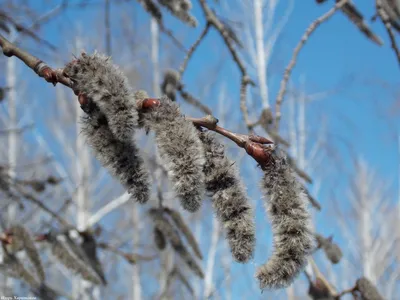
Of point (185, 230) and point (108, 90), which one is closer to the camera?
point (108, 90)

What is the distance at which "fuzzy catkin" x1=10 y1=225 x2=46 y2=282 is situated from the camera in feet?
5.38

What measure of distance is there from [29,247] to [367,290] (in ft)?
Result: 3.52

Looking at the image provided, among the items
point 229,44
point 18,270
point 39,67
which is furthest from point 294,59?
point 18,270

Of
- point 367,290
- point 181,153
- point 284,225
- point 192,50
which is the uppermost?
point 192,50

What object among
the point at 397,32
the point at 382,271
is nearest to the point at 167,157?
the point at 397,32

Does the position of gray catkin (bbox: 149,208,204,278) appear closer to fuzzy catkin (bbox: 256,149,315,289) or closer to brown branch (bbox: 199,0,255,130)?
brown branch (bbox: 199,0,255,130)

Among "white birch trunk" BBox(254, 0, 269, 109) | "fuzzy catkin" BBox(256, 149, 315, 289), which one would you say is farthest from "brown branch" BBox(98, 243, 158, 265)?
"white birch trunk" BBox(254, 0, 269, 109)

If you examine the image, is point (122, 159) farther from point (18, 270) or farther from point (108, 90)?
point (18, 270)

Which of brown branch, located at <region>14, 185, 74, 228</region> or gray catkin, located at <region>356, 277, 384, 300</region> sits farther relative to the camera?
brown branch, located at <region>14, 185, 74, 228</region>

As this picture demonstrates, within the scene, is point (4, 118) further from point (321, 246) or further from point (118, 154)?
point (118, 154)

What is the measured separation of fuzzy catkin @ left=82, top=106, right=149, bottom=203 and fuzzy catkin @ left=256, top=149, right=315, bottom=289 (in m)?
0.18

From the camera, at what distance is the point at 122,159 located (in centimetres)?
78

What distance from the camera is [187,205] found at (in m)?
0.75

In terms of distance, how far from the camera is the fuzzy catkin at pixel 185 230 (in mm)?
1749
